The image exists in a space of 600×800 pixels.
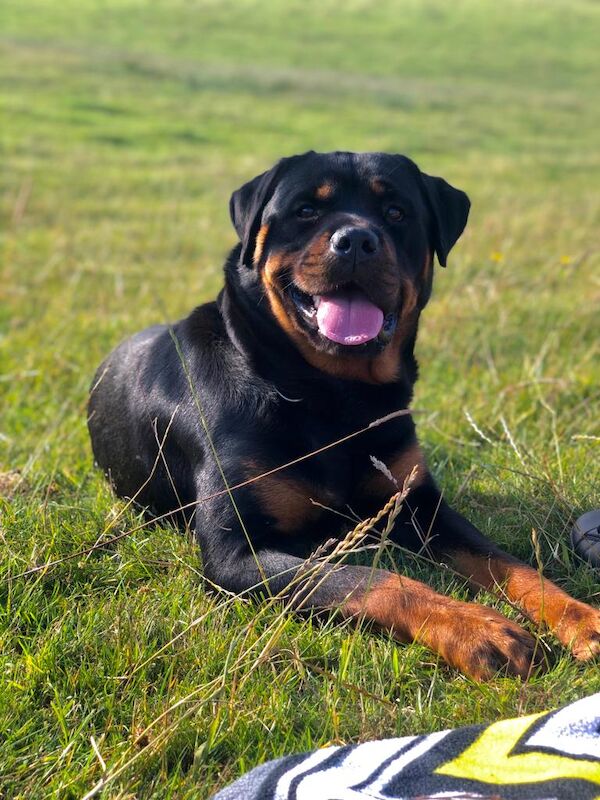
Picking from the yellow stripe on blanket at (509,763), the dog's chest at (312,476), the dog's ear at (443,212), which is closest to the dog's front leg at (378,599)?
the dog's chest at (312,476)

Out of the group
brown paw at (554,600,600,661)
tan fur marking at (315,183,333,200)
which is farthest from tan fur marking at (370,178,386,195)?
brown paw at (554,600,600,661)

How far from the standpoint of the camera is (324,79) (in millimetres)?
33188

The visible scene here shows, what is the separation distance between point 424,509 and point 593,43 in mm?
47621

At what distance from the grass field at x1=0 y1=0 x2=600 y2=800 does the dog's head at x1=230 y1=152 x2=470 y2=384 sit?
598mm

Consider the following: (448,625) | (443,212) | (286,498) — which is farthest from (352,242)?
(448,625)

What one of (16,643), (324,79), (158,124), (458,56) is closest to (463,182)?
(158,124)

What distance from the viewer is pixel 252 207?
383 cm

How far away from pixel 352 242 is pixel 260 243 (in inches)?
18.6

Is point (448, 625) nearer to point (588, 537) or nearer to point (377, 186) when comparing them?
point (588, 537)

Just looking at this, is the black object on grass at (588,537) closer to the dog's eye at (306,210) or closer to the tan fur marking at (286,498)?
the tan fur marking at (286,498)

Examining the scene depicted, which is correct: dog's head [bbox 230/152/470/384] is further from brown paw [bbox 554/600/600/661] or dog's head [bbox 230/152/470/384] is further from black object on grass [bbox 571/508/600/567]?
brown paw [bbox 554/600/600/661]

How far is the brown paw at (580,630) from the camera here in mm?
2717

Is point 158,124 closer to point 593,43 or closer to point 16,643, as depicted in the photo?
point 16,643

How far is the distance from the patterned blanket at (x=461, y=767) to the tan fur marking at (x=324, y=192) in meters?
2.14
